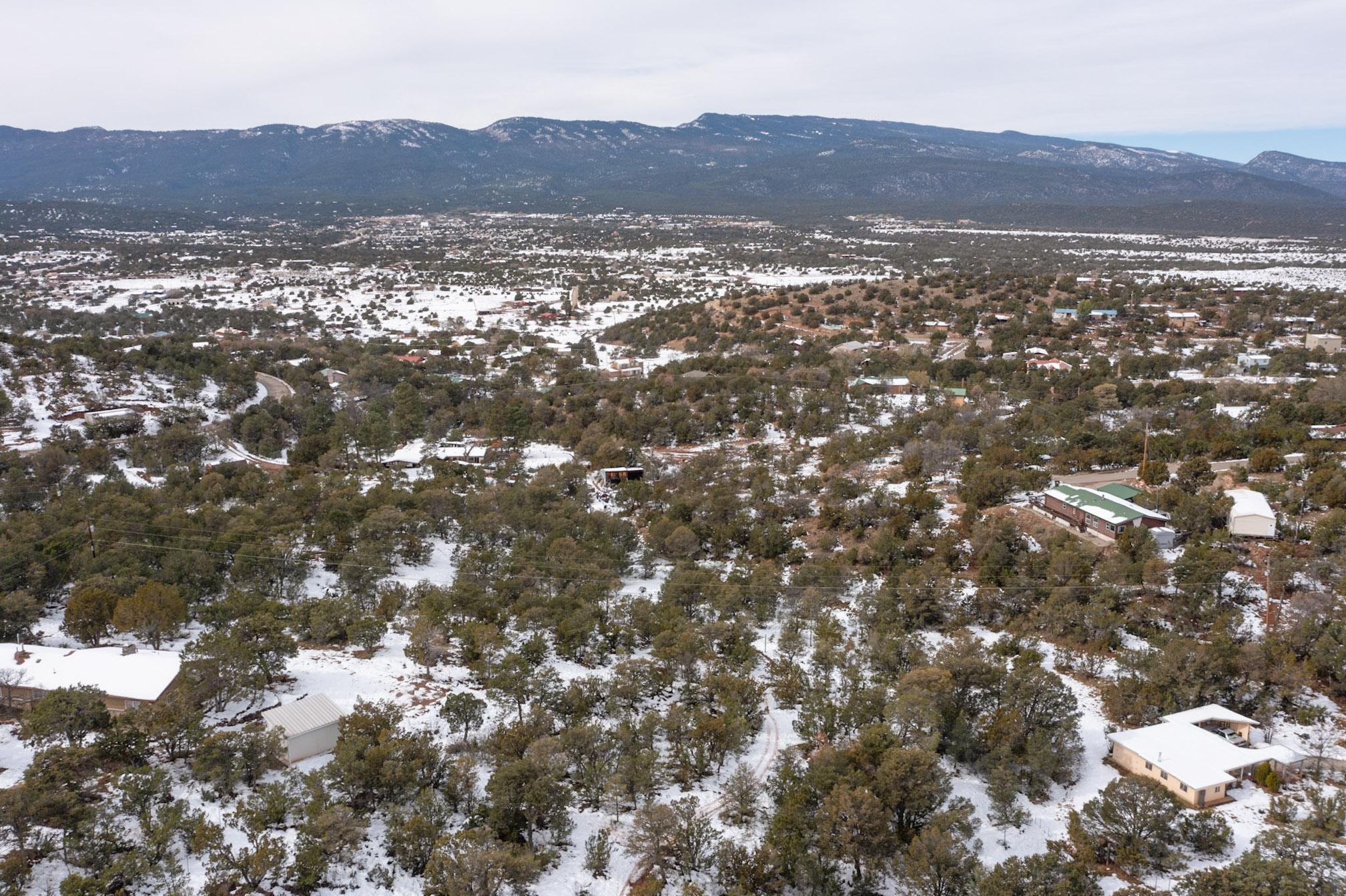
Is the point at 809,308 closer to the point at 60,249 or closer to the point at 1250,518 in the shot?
the point at 1250,518

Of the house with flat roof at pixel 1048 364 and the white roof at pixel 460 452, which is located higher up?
the house with flat roof at pixel 1048 364

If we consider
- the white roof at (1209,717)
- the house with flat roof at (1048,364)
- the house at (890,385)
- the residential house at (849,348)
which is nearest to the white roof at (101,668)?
the white roof at (1209,717)

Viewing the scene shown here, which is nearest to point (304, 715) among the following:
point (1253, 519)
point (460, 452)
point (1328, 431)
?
point (460, 452)

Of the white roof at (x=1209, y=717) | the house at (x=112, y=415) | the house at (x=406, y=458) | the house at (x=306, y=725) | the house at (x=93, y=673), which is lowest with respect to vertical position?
the house at (x=406, y=458)

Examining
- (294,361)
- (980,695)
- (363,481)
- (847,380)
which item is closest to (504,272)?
(294,361)

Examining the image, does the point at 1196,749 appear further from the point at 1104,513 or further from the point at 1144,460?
the point at 1144,460

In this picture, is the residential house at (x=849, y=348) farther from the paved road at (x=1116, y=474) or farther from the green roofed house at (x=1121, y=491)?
the green roofed house at (x=1121, y=491)

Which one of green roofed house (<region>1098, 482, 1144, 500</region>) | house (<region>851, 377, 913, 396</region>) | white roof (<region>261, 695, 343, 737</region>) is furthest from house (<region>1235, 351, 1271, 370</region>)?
white roof (<region>261, 695, 343, 737</region>)
